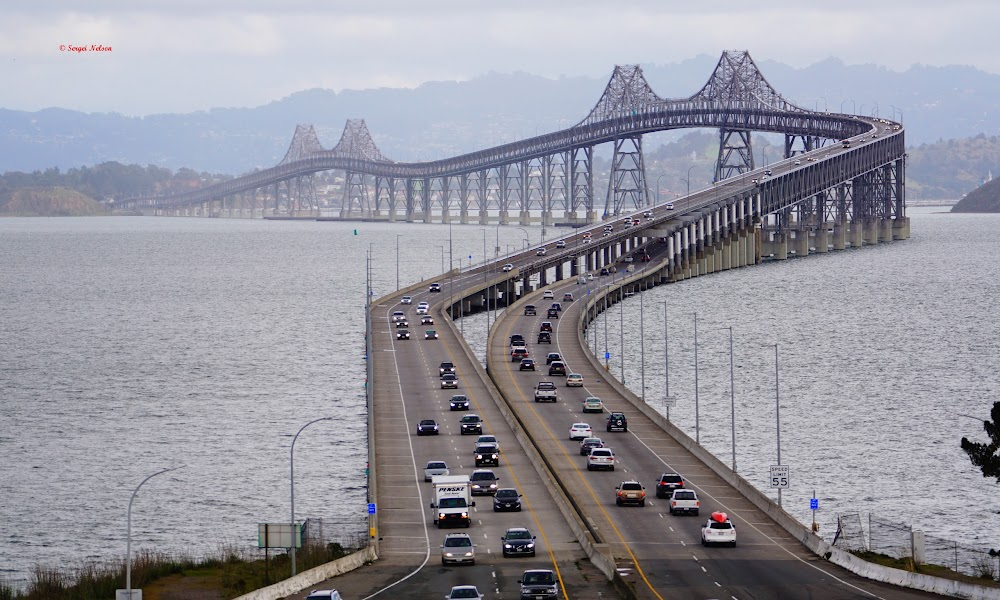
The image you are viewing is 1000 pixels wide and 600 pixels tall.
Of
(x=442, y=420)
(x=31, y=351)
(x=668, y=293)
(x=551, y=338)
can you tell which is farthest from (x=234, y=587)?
(x=668, y=293)

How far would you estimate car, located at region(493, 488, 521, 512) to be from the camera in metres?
57.8

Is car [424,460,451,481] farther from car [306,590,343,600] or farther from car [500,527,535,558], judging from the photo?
car [306,590,343,600]

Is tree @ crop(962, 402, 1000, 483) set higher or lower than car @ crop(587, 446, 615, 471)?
higher

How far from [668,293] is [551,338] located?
53.3 metres

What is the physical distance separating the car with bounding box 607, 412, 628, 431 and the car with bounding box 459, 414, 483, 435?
584 centimetres

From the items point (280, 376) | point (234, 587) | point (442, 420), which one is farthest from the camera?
point (280, 376)

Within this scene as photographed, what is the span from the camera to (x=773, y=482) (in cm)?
5625

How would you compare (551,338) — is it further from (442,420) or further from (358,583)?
(358,583)

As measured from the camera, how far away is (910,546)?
53938 millimetres

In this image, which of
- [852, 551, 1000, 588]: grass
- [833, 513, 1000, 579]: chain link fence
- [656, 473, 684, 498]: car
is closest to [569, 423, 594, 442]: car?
[656, 473, 684, 498]: car

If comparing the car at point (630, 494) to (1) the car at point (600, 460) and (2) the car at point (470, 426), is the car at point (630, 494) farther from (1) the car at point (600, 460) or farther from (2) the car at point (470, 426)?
(2) the car at point (470, 426)

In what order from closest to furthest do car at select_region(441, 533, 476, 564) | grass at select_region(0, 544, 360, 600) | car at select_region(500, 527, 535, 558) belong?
grass at select_region(0, 544, 360, 600) < car at select_region(441, 533, 476, 564) < car at select_region(500, 527, 535, 558)

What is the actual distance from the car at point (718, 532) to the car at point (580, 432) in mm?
20720

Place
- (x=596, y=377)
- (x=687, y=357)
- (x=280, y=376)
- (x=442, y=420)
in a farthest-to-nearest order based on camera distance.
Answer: (x=687, y=357)
(x=280, y=376)
(x=596, y=377)
(x=442, y=420)
